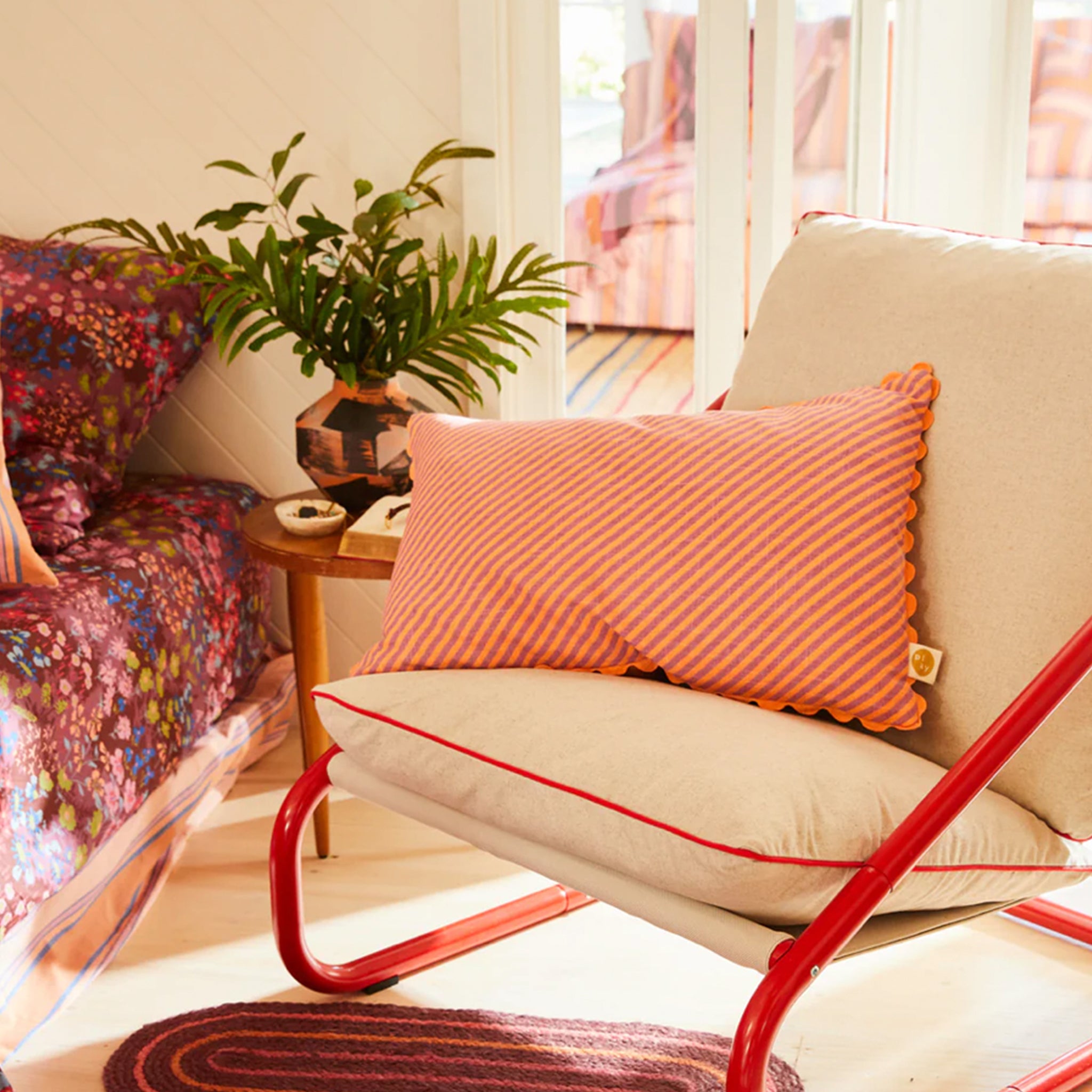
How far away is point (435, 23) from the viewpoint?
210 centimetres

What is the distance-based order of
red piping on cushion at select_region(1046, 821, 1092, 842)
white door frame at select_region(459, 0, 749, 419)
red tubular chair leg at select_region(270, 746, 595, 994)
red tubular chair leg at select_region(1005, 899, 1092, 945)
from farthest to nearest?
white door frame at select_region(459, 0, 749, 419)
red tubular chair leg at select_region(1005, 899, 1092, 945)
red tubular chair leg at select_region(270, 746, 595, 994)
red piping on cushion at select_region(1046, 821, 1092, 842)

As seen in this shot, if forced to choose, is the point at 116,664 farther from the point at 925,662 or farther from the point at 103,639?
the point at 925,662

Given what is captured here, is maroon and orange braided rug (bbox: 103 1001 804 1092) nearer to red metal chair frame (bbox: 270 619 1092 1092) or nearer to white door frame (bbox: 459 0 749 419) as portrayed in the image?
red metal chair frame (bbox: 270 619 1092 1092)

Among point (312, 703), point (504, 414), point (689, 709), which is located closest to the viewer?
point (689, 709)

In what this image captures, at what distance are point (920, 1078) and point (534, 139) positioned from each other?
1.49m

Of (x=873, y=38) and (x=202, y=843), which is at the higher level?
(x=873, y=38)

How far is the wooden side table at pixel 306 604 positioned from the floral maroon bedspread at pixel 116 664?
16 cm

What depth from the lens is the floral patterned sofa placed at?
1.53m

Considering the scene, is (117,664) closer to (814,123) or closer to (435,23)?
(435,23)

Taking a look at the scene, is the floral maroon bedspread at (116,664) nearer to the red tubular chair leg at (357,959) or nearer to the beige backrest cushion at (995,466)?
the red tubular chair leg at (357,959)

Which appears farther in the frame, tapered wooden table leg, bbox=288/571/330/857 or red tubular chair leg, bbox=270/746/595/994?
tapered wooden table leg, bbox=288/571/330/857

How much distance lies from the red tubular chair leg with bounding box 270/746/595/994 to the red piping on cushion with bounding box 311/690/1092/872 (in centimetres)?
12

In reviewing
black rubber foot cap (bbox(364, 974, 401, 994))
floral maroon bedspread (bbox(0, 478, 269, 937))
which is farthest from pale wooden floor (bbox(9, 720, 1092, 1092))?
floral maroon bedspread (bbox(0, 478, 269, 937))

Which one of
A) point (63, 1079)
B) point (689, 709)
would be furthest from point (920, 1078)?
point (63, 1079)
